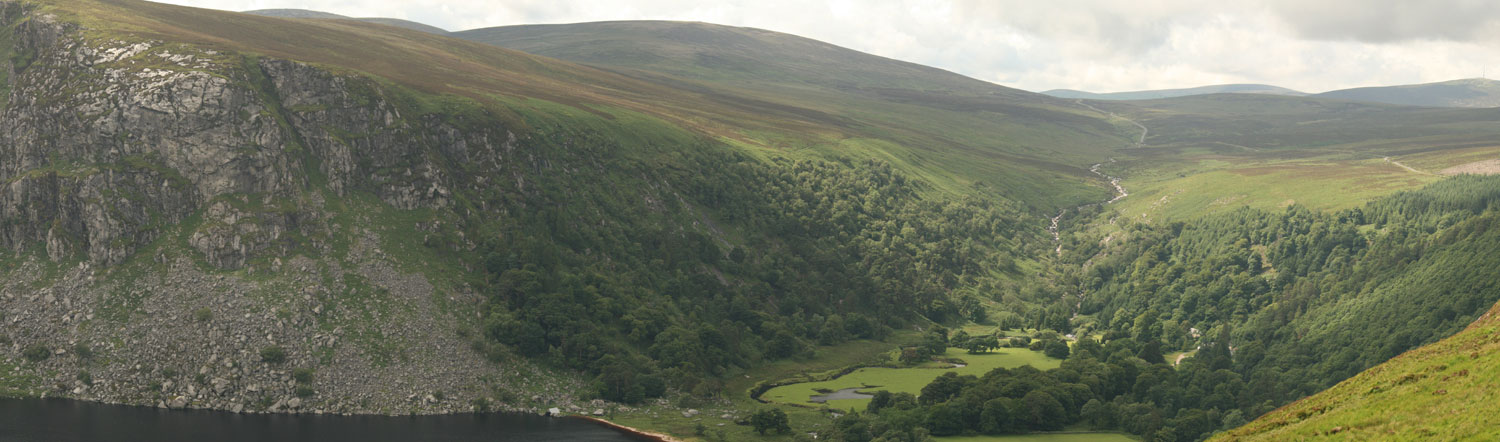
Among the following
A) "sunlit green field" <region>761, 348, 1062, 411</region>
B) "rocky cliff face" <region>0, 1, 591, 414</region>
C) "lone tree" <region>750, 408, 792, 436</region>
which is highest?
"rocky cliff face" <region>0, 1, 591, 414</region>

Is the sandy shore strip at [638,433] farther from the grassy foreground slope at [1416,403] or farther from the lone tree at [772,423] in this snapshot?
the grassy foreground slope at [1416,403]

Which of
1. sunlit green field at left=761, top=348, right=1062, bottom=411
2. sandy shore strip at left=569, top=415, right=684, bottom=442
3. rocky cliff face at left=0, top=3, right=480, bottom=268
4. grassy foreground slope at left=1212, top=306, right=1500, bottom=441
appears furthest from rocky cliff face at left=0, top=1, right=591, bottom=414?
grassy foreground slope at left=1212, top=306, right=1500, bottom=441

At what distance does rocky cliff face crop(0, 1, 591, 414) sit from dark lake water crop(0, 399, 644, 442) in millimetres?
4000

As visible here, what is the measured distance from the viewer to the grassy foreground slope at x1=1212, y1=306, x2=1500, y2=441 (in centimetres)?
6194

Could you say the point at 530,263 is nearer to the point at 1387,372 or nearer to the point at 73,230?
the point at 73,230

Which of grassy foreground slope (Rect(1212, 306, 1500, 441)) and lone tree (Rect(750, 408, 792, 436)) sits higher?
grassy foreground slope (Rect(1212, 306, 1500, 441))

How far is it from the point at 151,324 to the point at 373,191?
44.6 metres

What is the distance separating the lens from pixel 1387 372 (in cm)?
8019

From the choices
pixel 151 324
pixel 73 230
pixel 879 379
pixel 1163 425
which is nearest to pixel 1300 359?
pixel 1163 425

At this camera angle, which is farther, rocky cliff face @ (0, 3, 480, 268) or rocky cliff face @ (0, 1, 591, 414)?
rocky cliff face @ (0, 3, 480, 268)

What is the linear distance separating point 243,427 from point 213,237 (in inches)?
1674

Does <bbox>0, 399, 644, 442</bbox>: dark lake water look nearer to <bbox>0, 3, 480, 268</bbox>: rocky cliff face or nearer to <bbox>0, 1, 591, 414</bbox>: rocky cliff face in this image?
<bbox>0, 1, 591, 414</bbox>: rocky cliff face

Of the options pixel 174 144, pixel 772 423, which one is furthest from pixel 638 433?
pixel 174 144

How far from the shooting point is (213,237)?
16038 centimetres
